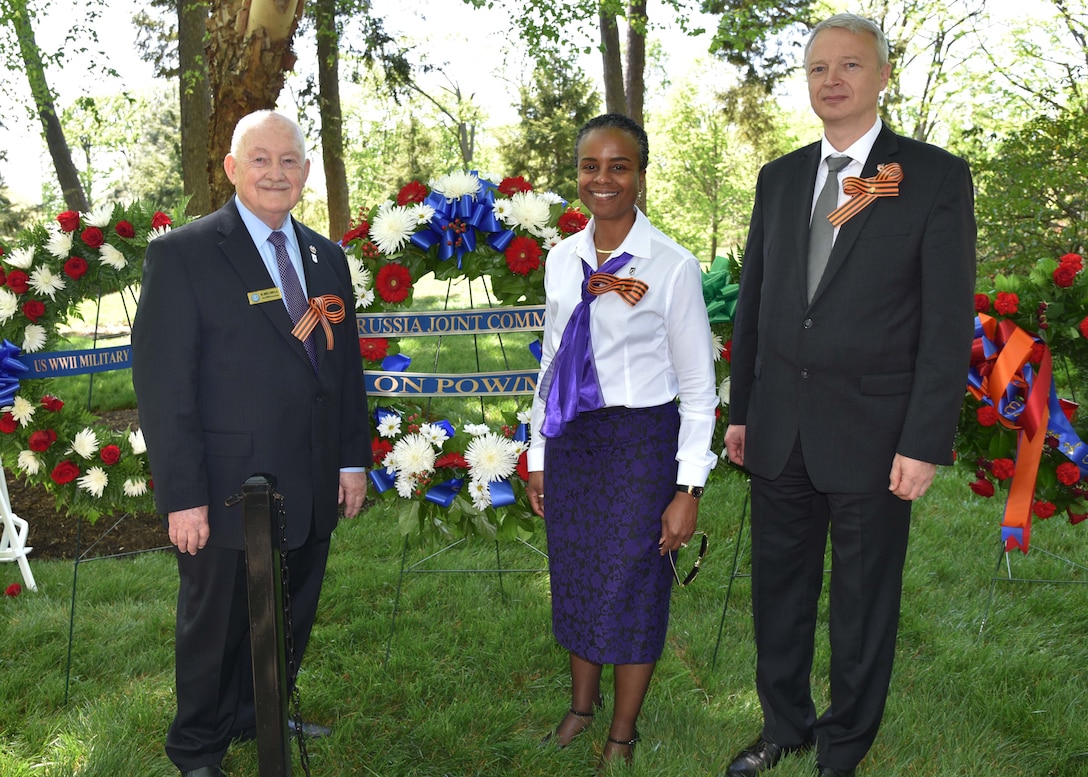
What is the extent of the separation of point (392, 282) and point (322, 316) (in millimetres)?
1165

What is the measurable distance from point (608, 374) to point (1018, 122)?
60.2ft

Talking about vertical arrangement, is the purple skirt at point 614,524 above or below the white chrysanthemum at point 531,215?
below

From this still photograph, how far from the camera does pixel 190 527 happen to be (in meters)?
2.81

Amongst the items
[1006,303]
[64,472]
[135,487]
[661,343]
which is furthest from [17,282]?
[1006,303]

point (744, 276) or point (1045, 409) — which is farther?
point (1045, 409)

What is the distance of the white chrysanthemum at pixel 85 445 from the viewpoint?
422 centimetres

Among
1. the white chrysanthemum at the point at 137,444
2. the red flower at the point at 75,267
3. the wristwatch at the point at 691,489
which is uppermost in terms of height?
the red flower at the point at 75,267

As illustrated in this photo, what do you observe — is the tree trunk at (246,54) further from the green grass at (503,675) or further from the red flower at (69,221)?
the green grass at (503,675)

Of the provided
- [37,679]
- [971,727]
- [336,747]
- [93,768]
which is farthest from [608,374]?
[37,679]

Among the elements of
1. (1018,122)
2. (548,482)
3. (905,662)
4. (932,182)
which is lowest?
(905,662)

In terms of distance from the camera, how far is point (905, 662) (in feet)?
13.4

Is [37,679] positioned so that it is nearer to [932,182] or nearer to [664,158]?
[932,182]

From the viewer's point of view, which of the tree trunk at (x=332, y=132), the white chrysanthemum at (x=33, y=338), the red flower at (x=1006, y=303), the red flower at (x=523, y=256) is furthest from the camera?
the tree trunk at (x=332, y=132)

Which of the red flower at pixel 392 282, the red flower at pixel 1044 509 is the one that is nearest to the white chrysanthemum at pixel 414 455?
the red flower at pixel 392 282
